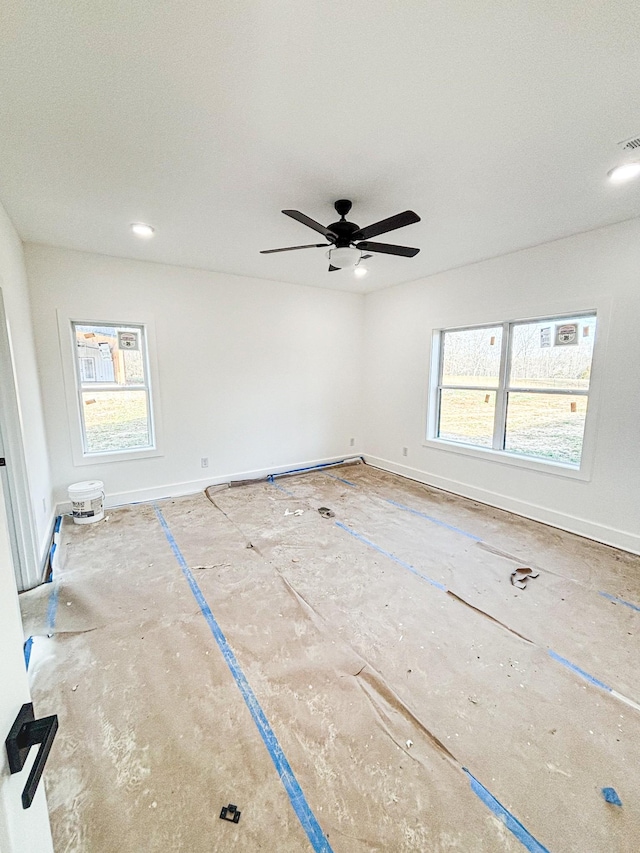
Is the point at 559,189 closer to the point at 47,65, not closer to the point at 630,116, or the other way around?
the point at 630,116

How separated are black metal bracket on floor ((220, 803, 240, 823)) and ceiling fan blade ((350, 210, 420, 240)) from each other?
2.88 m

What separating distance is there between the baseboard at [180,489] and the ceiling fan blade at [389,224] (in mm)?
3473

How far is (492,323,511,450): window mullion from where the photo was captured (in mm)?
4078

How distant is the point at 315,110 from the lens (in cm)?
180

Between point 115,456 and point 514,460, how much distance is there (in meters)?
4.51

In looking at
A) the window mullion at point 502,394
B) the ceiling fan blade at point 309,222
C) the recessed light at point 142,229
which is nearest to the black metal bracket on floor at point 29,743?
the ceiling fan blade at point 309,222

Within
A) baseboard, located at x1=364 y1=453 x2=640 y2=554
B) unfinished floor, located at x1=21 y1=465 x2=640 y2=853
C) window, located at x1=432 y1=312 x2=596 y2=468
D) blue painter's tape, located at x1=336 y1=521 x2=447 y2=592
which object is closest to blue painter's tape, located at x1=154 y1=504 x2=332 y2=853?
unfinished floor, located at x1=21 y1=465 x2=640 y2=853

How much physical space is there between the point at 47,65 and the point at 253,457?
4.13 m

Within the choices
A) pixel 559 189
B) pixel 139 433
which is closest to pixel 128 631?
pixel 139 433

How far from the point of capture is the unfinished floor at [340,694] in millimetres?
1313

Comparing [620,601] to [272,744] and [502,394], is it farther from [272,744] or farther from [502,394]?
[272,744]

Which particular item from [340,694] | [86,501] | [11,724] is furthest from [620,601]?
[86,501]

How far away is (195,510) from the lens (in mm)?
4109

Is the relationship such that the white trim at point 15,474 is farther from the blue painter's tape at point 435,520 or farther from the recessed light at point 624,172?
the recessed light at point 624,172
